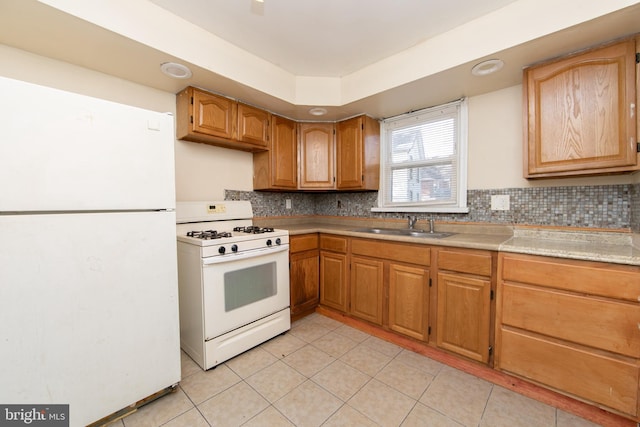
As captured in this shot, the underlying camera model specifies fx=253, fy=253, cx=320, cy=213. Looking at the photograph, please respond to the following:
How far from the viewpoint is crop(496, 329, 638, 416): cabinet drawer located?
1.25 meters

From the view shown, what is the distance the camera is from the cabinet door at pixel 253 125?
2.37m

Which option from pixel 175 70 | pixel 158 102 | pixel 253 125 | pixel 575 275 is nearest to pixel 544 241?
pixel 575 275

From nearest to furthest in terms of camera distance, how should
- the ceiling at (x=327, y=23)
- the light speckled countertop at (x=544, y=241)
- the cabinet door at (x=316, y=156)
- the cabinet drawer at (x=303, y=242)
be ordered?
the light speckled countertop at (x=544, y=241)
the ceiling at (x=327, y=23)
the cabinet drawer at (x=303, y=242)
the cabinet door at (x=316, y=156)

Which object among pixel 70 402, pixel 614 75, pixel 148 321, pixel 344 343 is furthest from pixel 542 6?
pixel 70 402

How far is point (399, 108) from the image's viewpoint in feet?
8.31

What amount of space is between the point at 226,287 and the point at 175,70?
1.63 m

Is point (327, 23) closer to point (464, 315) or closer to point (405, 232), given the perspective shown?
point (405, 232)

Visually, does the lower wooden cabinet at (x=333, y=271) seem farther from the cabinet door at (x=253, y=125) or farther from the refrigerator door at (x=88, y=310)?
the refrigerator door at (x=88, y=310)

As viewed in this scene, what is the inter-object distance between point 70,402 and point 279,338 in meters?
1.30

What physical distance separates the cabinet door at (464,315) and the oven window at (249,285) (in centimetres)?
133

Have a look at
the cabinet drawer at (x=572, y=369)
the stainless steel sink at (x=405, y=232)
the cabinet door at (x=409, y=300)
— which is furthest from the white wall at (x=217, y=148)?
the cabinet drawer at (x=572, y=369)

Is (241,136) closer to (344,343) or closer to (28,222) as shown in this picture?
(28,222)

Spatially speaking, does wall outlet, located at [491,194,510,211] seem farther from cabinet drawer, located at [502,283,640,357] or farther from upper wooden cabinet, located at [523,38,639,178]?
cabinet drawer, located at [502,283,640,357]

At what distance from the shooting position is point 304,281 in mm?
2512
